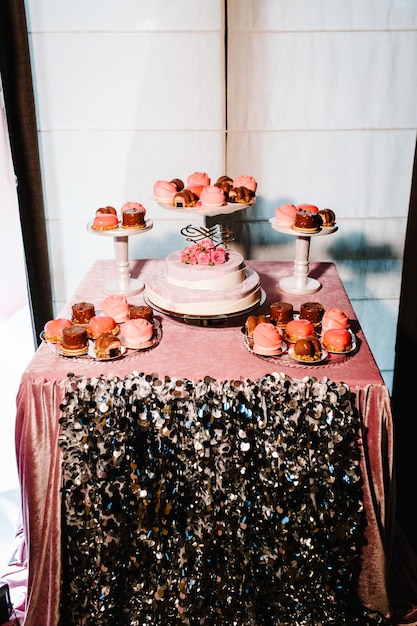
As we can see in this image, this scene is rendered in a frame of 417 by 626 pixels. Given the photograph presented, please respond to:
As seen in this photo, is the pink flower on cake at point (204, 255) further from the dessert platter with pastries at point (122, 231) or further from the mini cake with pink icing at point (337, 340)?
the mini cake with pink icing at point (337, 340)

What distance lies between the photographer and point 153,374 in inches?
55.5

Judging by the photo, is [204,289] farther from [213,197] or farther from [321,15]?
[321,15]

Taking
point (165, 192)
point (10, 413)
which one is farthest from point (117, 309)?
point (10, 413)

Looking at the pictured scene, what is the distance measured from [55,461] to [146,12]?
178 centimetres

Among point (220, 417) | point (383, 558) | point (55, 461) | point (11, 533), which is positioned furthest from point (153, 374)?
point (11, 533)

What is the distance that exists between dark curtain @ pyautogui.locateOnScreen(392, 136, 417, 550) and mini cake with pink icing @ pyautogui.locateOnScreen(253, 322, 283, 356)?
115 cm

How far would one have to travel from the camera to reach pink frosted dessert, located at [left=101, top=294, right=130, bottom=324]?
5.34ft

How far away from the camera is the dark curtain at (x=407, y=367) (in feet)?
7.98

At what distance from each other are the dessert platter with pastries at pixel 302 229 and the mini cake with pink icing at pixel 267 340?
429 millimetres

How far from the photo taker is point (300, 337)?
1.51 meters

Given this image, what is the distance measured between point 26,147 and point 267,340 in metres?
1.50

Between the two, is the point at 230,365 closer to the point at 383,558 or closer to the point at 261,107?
the point at 383,558

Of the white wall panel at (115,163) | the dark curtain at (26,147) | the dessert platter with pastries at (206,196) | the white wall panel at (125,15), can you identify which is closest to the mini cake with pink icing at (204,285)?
the dessert platter with pastries at (206,196)

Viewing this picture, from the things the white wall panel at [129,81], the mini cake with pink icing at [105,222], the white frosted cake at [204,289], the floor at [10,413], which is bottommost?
the floor at [10,413]
